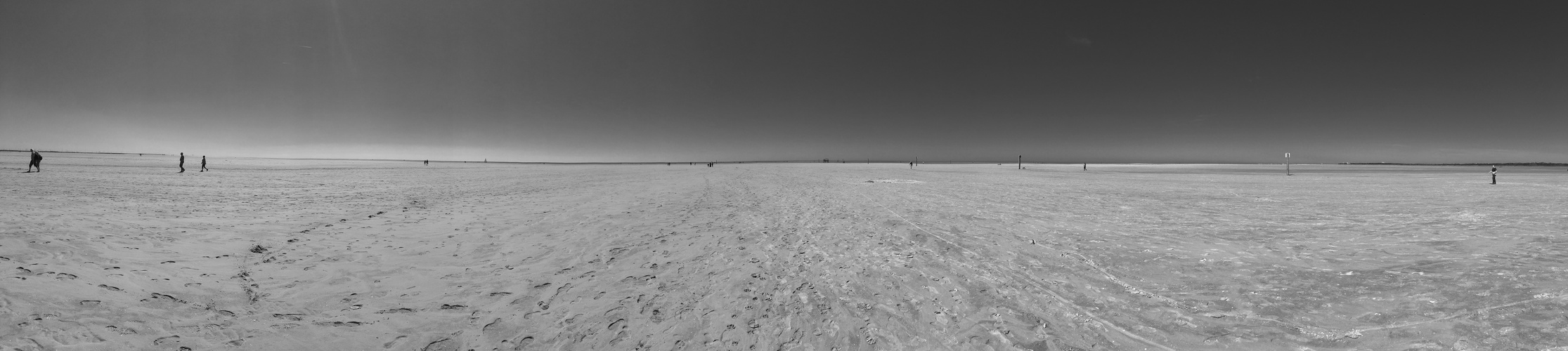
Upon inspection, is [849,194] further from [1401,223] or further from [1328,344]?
[1328,344]

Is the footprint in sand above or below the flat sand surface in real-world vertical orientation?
below

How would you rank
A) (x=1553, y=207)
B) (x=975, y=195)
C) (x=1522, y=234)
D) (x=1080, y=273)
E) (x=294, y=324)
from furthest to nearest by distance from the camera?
(x=975, y=195) < (x=1553, y=207) < (x=1522, y=234) < (x=1080, y=273) < (x=294, y=324)

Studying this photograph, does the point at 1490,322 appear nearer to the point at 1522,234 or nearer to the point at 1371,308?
the point at 1371,308

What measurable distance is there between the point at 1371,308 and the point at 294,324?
33.8 feet

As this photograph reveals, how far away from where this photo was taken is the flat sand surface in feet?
13.6

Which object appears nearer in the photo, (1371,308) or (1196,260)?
(1371,308)

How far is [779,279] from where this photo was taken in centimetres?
Result: 609

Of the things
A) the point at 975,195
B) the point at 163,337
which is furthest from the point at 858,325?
the point at 975,195

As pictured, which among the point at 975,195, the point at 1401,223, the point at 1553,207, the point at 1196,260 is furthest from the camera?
the point at 975,195

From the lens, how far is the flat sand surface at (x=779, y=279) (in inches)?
164

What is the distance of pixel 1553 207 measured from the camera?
1220 cm

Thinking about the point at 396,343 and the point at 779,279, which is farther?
the point at 779,279

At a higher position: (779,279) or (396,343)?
(779,279)

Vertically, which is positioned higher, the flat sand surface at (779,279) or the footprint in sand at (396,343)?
the flat sand surface at (779,279)
